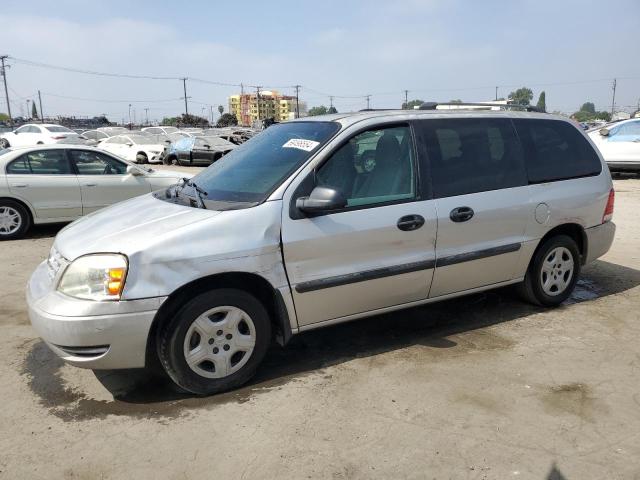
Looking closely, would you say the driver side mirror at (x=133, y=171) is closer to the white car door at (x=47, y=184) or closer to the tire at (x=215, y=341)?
the white car door at (x=47, y=184)

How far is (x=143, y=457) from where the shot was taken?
9.15 ft

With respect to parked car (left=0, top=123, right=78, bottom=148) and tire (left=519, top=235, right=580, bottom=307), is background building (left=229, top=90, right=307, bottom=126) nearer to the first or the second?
parked car (left=0, top=123, right=78, bottom=148)

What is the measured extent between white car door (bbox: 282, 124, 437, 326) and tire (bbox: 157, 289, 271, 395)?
1.10 feet

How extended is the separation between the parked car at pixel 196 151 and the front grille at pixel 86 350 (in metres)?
20.7

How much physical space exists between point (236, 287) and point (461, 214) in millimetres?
1796

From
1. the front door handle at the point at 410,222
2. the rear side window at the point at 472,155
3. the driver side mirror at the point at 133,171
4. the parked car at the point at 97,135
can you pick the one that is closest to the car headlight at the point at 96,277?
the front door handle at the point at 410,222

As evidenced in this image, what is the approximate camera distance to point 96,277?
10.1ft

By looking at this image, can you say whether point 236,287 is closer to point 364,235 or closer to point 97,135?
point 364,235

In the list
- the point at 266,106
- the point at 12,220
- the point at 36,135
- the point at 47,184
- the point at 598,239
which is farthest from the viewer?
the point at 266,106

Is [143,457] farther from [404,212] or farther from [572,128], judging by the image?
[572,128]

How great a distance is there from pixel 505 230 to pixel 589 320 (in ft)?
3.88

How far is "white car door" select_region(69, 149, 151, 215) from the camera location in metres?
8.45

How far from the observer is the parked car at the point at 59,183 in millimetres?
8031

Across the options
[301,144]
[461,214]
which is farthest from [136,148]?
[461,214]
